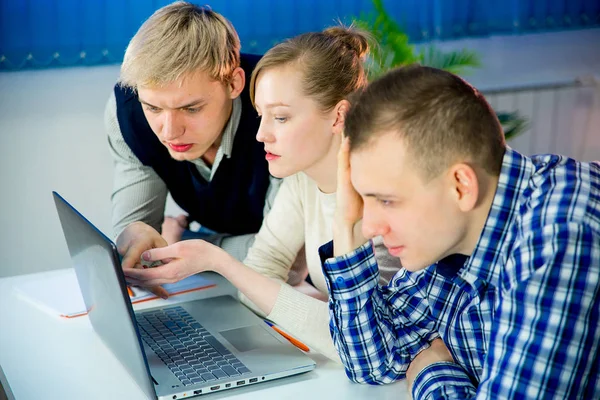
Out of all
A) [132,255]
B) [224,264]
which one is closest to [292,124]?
[224,264]

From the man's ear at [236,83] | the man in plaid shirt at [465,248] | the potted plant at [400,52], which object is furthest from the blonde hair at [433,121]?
the potted plant at [400,52]

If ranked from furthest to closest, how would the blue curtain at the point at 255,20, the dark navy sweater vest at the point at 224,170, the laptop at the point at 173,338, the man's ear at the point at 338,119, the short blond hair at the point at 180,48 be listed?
the blue curtain at the point at 255,20, the dark navy sweater vest at the point at 224,170, the short blond hair at the point at 180,48, the man's ear at the point at 338,119, the laptop at the point at 173,338

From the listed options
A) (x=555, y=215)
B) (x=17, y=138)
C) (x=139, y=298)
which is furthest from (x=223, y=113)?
(x=17, y=138)

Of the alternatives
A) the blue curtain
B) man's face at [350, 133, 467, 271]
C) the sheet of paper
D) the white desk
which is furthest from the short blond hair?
the blue curtain

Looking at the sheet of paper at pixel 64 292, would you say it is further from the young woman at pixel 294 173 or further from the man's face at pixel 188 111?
the man's face at pixel 188 111

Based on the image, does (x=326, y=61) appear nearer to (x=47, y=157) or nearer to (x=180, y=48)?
(x=180, y=48)

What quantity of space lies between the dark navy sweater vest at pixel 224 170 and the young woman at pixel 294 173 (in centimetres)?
26

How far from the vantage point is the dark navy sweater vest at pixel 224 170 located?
195 cm

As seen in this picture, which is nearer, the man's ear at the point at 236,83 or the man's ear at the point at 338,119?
the man's ear at the point at 338,119

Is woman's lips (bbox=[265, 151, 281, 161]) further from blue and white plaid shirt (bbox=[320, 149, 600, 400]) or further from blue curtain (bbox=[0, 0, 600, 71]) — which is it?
blue curtain (bbox=[0, 0, 600, 71])

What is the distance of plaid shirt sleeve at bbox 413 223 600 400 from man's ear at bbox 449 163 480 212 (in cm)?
10

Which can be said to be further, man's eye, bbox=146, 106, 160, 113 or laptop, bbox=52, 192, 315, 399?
man's eye, bbox=146, 106, 160, 113

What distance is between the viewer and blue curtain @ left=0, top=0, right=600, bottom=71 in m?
2.92

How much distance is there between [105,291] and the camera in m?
1.24
